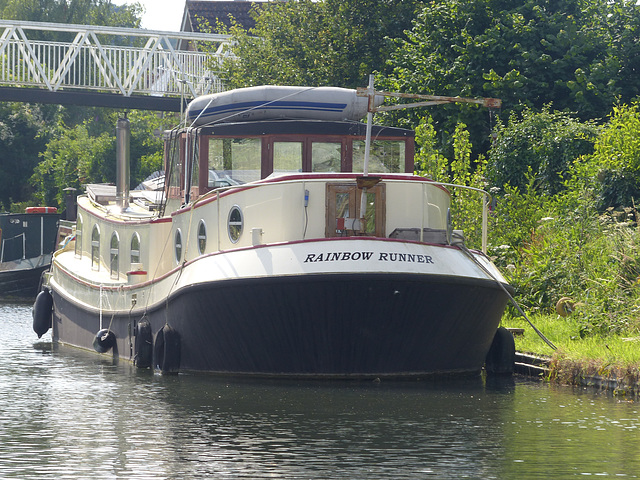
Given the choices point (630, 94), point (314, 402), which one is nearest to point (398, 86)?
point (630, 94)

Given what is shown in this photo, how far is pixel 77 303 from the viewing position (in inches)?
912

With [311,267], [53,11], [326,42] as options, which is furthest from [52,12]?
[311,267]

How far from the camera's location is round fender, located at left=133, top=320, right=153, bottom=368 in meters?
18.6

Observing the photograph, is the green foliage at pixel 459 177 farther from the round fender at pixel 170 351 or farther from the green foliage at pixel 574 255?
the round fender at pixel 170 351

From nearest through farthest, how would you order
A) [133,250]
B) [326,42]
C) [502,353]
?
[502,353], [133,250], [326,42]

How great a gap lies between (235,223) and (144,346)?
10.0ft

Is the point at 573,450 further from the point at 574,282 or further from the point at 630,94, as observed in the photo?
the point at 630,94

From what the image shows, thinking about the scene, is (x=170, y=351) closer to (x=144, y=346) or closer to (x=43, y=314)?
(x=144, y=346)

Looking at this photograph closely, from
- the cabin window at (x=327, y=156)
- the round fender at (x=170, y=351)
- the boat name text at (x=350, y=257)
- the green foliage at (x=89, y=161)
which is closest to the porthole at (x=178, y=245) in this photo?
the round fender at (x=170, y=351)

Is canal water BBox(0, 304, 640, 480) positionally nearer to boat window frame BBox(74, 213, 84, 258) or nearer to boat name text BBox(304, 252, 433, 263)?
boat name text BBox(304, 252, 433, 263)

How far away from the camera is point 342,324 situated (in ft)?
51.7

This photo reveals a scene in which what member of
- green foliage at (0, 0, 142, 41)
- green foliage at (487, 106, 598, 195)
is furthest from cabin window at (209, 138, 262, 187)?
green foliage at (0, 0, 142, 41)

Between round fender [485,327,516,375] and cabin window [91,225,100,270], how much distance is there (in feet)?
29.2

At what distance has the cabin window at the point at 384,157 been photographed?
60.6ft
